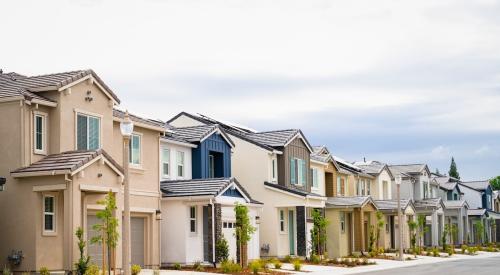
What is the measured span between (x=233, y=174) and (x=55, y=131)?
1968 centimetres

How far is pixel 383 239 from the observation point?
65.1 m

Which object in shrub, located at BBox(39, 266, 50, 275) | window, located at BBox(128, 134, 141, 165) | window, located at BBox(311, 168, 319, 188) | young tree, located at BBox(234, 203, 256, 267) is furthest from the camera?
window, located at BBox(311, 168, 319, 188)

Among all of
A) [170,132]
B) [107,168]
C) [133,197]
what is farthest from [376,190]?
[107,168]

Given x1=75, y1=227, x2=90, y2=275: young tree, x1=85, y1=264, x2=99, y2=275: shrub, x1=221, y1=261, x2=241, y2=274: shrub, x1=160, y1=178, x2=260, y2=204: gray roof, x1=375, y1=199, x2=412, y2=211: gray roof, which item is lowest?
x1=221, y1=261, x2=241, y2=274: shrub

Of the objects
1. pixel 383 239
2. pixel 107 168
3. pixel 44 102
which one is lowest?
pixel 383 239

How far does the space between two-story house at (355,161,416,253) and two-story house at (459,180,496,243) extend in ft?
67.0

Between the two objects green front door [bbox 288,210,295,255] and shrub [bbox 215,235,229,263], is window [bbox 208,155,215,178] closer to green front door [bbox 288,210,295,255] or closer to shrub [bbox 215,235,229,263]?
shrub [bbox 215,235,229,263]

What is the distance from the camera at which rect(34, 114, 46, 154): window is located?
1158 inches

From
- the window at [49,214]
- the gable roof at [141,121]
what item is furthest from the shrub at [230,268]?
the window at [49,214]

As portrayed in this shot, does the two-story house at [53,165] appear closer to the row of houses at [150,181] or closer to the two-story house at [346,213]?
the row of houses at [150,181]

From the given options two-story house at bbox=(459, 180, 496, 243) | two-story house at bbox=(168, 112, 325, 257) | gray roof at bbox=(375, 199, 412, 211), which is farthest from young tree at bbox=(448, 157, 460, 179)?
two-story house at bbox=(168, 112, 325, 257)

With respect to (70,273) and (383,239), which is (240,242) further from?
(383,239)

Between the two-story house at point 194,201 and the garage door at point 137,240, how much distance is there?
1.74 m

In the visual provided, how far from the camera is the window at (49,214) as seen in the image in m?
29.2
